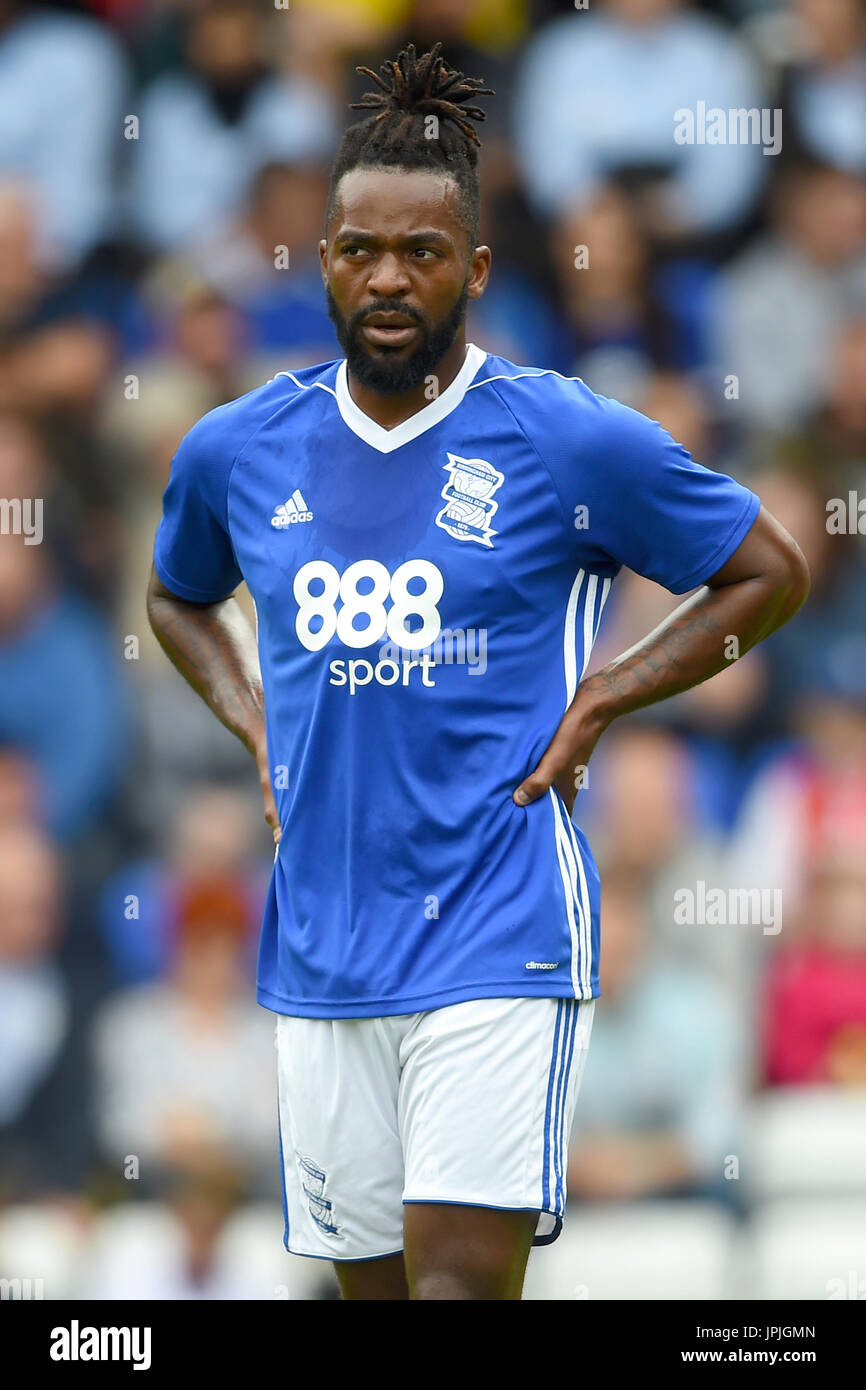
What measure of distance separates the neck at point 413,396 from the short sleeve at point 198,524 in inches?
13.4

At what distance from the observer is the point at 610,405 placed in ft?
13.2

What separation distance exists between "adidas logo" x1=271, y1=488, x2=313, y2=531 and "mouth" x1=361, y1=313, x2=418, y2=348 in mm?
337

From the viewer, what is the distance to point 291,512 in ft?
13.5

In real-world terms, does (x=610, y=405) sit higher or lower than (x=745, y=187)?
lower

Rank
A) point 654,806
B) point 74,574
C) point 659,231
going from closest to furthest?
point 654,806
point 74,574
point 659,231

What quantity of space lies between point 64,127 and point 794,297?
297 cm

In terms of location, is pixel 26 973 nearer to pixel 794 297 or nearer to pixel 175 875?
pixel 175 875

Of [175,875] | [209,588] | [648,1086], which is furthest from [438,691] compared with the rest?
[175,875]

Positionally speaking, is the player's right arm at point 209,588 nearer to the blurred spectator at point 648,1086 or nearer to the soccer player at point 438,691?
the soccer player at point 438,691

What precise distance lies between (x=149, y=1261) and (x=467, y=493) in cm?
327

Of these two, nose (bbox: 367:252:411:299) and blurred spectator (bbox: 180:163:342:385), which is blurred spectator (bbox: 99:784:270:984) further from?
nose (bbox: 367:252:411:299)

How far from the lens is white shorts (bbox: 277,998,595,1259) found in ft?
12.4
